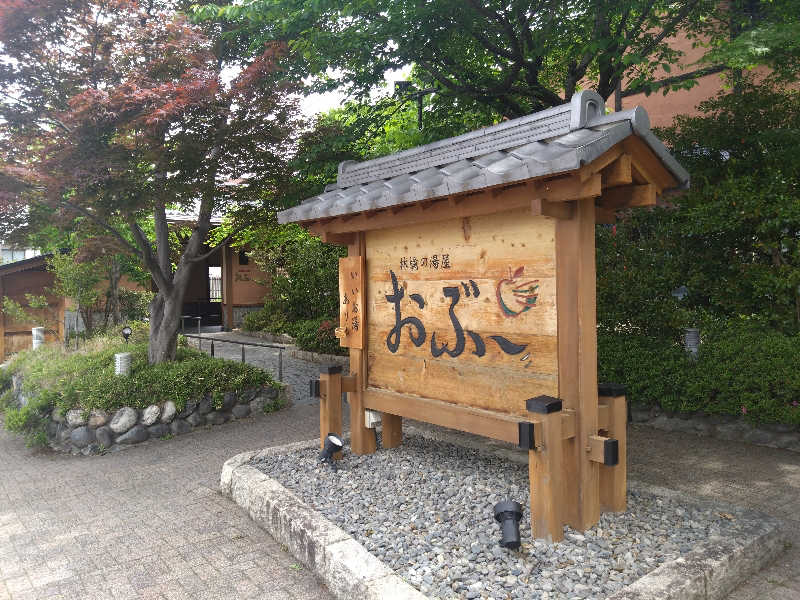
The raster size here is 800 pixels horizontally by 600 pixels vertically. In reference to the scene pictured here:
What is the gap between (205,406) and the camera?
28.7ft

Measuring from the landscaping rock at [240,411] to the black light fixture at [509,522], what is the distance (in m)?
6.30

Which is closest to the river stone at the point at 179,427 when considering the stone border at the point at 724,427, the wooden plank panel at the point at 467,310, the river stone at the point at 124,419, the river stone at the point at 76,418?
the river stone at the point at 124,419

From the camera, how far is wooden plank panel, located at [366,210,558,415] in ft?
13.7

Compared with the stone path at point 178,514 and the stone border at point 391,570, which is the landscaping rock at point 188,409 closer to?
the stone path at point 178,514

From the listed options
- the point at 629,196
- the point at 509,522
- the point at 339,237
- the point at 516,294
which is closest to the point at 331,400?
the point at 339,237

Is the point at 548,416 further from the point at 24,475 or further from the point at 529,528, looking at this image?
the point at 24,475

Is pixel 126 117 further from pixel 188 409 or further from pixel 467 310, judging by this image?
pixel 467 310

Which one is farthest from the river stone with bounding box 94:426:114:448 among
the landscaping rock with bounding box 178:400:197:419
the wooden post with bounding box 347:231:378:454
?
the wooden post with bounding box 347:231:378:454

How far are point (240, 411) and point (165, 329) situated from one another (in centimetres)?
222

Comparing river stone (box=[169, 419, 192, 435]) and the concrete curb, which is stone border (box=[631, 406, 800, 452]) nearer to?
the concrete curb

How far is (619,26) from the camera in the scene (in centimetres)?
814

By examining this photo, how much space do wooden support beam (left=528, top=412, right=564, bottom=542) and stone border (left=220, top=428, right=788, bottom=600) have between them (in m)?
0.69

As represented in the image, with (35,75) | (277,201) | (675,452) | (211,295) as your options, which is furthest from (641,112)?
(211,295)

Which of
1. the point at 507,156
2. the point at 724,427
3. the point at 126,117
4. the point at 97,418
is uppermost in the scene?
the point at 126,117
